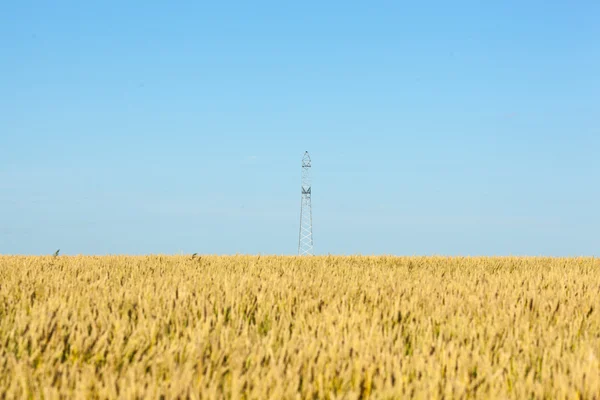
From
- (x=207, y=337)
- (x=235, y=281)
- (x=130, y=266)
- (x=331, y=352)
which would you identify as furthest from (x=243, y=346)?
(x=130, y=266)

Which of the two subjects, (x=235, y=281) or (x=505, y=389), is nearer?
(x=505, y=389)

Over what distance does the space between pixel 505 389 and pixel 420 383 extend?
44cm

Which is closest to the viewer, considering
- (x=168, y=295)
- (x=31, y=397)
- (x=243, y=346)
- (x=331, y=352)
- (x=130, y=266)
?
(x=31, y=397)

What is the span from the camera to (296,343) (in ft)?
11.3

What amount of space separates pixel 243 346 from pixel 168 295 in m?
1.92

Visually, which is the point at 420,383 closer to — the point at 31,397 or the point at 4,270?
the point at 31,397

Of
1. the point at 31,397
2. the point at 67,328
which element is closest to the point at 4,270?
the point at 67,328

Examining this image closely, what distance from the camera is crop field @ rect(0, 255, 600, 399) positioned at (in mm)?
2719

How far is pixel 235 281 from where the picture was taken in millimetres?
6387

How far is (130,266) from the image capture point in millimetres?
9031

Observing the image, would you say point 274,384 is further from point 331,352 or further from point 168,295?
point 168,295

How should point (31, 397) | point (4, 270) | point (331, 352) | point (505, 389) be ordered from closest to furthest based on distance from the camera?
point (31, 397) → point (505, 389) → point (331, 352) → point (4, 270)

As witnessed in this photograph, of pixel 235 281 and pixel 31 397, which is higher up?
pixel 235 281

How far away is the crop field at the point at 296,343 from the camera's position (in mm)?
2719
